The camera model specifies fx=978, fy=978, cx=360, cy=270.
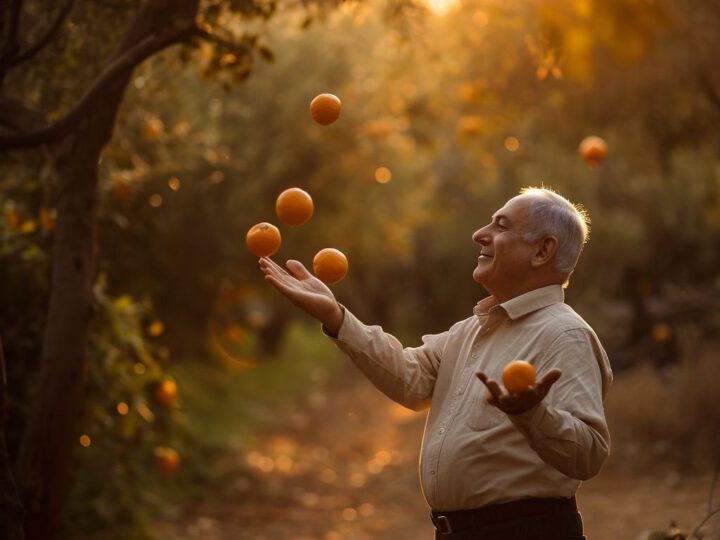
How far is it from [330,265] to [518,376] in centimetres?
114

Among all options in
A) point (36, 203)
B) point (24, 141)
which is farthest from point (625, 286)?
point (24, 141)

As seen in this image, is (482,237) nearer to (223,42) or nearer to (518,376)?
(518,376)

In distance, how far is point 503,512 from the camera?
111 inches

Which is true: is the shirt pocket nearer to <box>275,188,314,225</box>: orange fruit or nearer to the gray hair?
the gray hair

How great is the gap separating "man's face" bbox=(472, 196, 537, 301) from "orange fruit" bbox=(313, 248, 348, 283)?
645 millimetres

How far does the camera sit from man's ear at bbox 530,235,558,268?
2.96 meters

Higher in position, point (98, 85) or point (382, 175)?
point (98, 85)

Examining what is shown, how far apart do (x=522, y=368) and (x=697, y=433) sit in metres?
7.64

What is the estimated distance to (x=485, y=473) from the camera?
9.28 feet

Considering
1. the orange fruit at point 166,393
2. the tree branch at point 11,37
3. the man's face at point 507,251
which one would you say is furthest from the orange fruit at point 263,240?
the orange fruit at point 166,393

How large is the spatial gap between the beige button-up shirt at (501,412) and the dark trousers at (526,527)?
59 mm

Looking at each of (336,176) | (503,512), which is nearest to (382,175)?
(336,176)

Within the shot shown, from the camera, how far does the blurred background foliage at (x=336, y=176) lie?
5594 millimetres

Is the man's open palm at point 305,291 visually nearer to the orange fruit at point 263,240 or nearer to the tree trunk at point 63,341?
the orange fruit at point 263,240
